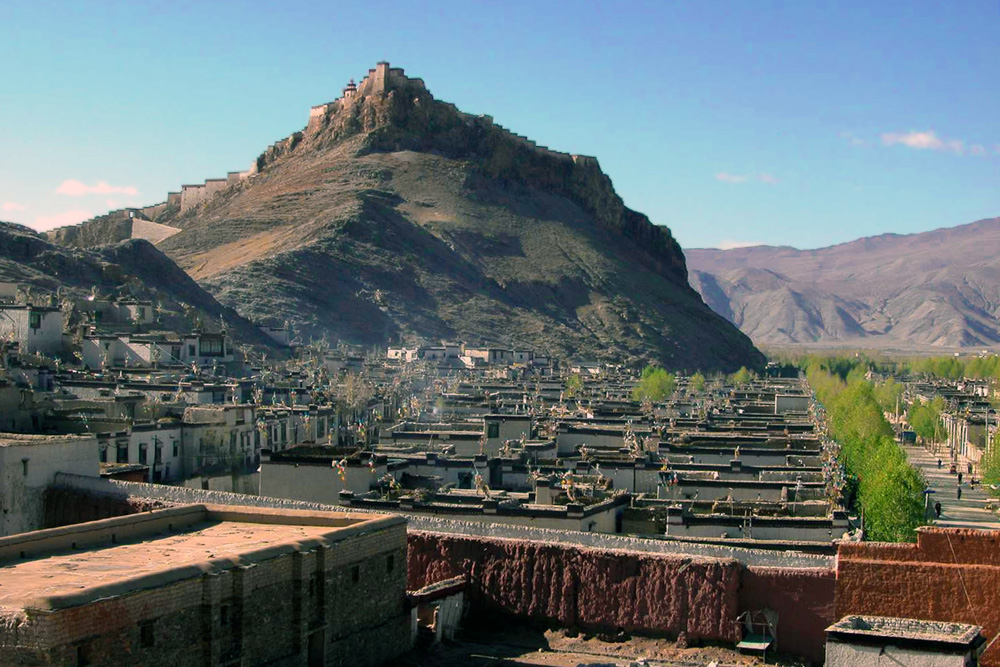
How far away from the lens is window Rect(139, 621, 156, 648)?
60.2ft

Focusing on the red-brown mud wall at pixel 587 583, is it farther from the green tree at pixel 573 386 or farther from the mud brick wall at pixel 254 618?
the green tree at pixel 573 386

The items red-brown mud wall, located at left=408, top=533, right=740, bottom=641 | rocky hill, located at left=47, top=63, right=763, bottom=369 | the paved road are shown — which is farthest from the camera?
rocky hill, located at left=47, top=63, right=763, bottom=369

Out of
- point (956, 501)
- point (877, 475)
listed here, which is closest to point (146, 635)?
point (877, 475)

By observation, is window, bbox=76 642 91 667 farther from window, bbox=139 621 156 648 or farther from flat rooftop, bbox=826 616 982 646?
flat rooftop, bbox=826 616 982 646

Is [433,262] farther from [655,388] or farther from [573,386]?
[573,386]

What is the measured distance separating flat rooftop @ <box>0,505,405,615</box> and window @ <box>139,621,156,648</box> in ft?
1.61

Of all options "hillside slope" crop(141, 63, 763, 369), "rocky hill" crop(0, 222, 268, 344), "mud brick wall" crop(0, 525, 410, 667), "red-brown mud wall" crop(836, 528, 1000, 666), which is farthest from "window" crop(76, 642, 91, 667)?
"hillside slope" crop(141, 63, 763, 369)

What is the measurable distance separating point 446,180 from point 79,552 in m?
146

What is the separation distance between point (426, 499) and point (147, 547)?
11213 millimetres

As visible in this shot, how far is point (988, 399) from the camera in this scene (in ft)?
A: 338

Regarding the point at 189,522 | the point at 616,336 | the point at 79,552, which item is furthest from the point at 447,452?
the point at 616,336

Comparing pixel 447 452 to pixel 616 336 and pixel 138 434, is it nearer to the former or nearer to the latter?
pixel 138 434

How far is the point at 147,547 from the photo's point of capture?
898 inches

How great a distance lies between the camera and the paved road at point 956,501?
5431 centimetres
